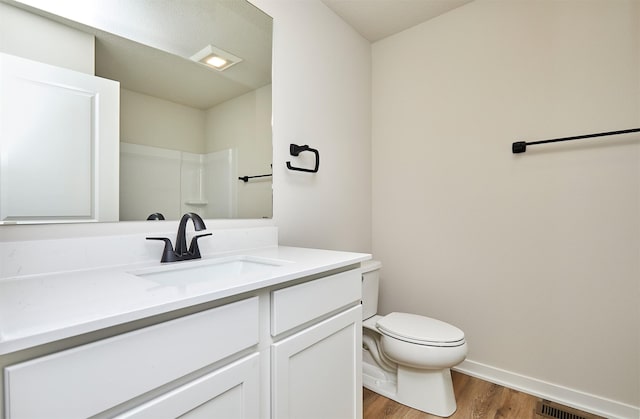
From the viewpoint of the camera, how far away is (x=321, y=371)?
1.05 metres

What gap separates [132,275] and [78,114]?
534 millimetres

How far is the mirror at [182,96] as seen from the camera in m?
1.06

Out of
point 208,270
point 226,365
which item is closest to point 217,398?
point 226,365

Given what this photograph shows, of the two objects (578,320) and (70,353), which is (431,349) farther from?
(70,353)

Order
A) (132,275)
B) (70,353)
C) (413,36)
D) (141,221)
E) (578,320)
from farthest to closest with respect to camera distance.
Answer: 1. (413,36)
2. (578,320)
3. (141,221)
4. (132,275)
5. (70,353)

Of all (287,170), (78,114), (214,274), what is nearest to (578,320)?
(287,170)

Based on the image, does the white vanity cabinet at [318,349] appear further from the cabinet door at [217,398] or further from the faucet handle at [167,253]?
the faucet handle at [167,253]

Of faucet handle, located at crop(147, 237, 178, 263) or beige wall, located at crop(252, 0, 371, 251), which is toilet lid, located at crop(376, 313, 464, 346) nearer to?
beige wall, located at crop(252, 0, 371, 251)

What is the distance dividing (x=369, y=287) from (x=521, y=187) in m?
1.02

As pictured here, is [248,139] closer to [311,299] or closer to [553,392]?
[311,299]

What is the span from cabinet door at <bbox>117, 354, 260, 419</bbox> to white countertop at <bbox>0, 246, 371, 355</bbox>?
0.18 m

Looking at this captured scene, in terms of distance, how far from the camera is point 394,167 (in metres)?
2.22

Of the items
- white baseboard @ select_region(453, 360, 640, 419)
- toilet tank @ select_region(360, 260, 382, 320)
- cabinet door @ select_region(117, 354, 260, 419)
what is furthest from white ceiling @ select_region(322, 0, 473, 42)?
white baseboard @ select_region(453, 360, 640, 419)

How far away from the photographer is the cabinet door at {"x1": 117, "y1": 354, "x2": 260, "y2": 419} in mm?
633
